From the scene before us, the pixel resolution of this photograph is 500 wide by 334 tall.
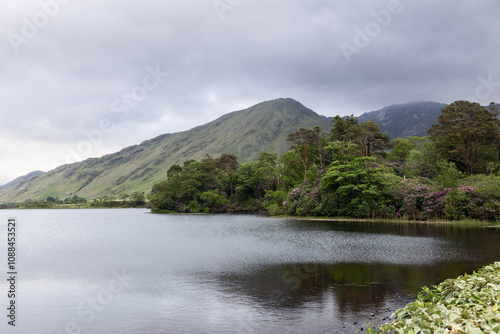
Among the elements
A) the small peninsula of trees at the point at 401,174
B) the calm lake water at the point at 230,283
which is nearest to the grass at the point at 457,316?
the calm lake water at the point at 230,283

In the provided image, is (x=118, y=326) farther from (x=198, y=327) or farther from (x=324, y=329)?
(x=324, y=329)

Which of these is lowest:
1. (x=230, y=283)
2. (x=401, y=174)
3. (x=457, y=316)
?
(x=230, y=283)

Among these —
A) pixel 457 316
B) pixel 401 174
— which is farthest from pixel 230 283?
pixel 401 174

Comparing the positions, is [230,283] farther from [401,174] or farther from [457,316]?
[401,174]

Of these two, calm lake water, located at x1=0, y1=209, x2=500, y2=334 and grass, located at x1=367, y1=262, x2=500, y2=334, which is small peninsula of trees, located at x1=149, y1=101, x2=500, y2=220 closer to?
calm lake water, located at x1=0, y1=209, x2=500, y2=334

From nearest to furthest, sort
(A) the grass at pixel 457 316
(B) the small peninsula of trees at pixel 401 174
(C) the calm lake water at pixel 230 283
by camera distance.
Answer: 1. (A) the grass at pixel 457 316
2. (C) the calm lake water at pixel 230 283
3. (B) the small peninsula of trees at pixel 401 174

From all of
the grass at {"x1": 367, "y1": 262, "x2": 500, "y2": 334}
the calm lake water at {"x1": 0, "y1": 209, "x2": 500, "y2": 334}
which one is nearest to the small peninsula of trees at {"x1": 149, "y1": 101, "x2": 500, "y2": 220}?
the calm lake water at {"x1": 0, "y1": 209, "x2": 500, "y2": 334}

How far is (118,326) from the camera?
448 inches

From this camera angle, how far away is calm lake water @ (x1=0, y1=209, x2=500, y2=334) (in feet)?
38.0

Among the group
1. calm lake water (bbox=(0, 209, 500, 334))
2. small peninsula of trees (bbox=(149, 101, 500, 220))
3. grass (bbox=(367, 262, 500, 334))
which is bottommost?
calm lake water (bbox=(0, 209, 500, 334))

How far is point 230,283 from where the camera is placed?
16.6m

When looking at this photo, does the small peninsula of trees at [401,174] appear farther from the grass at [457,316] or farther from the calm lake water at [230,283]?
the grass at [457,316]

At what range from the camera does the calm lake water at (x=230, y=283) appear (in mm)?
11591

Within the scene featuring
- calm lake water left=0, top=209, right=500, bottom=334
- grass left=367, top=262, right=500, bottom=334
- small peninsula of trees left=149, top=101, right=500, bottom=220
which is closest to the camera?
grass left=367, top=262, right=500, bottom=334
